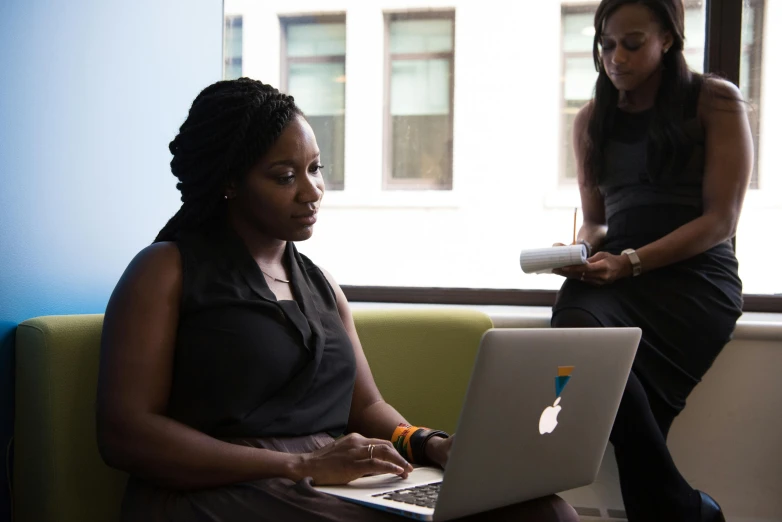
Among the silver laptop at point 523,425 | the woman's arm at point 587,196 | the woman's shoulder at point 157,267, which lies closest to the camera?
the silver laptop at point 523,425

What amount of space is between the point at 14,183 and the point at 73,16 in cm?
42

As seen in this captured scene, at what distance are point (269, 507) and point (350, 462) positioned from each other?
138 millimetres

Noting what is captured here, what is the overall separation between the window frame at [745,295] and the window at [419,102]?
0.95 m

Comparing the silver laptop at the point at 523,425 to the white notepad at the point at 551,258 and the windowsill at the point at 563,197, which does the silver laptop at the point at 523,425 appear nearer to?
the white notepad at the point at 551,258

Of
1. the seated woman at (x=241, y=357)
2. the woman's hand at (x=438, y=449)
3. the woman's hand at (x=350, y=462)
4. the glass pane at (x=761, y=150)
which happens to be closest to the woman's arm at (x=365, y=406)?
the seated woman at (x=241, y=357)

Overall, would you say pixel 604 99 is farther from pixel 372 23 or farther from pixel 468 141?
pixel 372 23

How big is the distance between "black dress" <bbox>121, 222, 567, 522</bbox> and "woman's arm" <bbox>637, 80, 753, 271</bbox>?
1017 mm

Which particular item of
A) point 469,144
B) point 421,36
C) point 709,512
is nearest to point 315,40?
point 421,36

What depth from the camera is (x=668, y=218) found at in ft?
7.22

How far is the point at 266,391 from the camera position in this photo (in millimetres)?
1398

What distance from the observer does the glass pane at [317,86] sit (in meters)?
4.04

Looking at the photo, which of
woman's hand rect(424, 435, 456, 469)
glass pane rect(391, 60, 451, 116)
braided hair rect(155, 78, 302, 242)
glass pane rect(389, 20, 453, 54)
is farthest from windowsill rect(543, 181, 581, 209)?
woman's hand rect(424, 435, 456, 469)

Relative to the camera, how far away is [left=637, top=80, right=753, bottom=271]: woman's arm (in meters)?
2.12

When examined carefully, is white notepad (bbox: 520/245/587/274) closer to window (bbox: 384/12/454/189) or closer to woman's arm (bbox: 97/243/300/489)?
woman's arm (bbox: 97/243/300/489)
